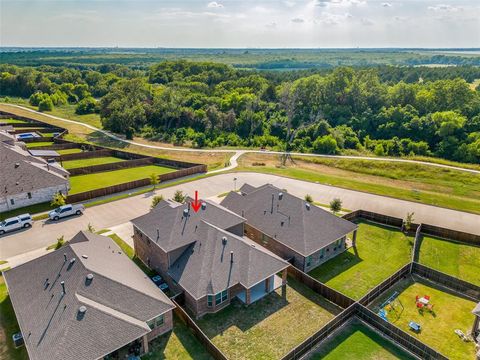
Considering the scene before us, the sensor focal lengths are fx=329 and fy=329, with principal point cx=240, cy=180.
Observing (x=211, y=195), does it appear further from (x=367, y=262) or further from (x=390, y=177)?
(x=390, y=177)

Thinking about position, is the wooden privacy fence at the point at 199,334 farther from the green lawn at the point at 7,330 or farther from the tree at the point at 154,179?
the tree at the point at 154,179

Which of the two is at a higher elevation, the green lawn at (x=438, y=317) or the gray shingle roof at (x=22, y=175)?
the gray shingle roof at (x=22, y=175)

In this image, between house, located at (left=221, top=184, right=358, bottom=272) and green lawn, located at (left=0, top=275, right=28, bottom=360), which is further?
house, located at (left=221, top=184, right=358, bottom=272)

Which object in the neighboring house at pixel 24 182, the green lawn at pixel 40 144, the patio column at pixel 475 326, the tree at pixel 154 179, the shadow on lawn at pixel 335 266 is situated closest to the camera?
the patio column at pixel 475 326

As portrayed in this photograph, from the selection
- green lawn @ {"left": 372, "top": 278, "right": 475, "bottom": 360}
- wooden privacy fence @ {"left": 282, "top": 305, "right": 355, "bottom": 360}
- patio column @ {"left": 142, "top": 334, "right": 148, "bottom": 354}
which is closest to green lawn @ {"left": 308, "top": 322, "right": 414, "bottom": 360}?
wooden privacy fence @ {"left": 282, "top": 305, "right": 355, "bottom": 360}

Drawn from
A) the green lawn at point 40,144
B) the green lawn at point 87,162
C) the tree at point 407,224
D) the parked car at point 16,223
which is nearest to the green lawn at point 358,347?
the tree at point 407,224

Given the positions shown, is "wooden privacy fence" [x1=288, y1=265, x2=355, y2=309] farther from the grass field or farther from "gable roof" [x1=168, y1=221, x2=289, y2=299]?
the grass field

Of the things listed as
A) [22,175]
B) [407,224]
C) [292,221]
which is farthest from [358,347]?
[22,175]
